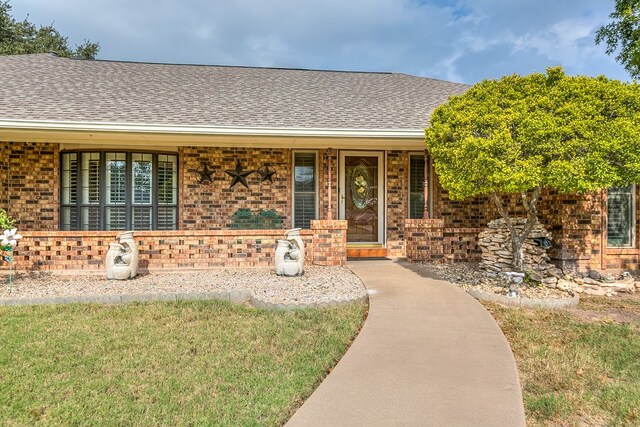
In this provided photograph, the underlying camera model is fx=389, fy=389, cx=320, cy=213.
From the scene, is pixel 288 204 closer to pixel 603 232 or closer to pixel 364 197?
pixel 364 197

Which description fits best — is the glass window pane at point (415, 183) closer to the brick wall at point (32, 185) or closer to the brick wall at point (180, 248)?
the brick wall at point (180, 248)

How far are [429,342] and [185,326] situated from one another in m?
2.55

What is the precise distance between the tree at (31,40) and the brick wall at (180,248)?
18.3 metres

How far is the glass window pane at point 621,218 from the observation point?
7.63 m

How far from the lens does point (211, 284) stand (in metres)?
5.91

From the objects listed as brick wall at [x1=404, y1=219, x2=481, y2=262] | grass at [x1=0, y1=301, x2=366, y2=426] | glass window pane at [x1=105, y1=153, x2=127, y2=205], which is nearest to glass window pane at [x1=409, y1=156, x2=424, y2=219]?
brick wall at [x1=404, y1=219, x2=481, y2=262]

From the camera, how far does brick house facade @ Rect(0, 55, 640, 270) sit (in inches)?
277

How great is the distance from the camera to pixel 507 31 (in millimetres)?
19234

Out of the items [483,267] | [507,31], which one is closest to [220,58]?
[507,31]

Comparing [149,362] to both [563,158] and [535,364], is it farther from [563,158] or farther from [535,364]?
[563,158]

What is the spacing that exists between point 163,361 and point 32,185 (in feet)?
21.6

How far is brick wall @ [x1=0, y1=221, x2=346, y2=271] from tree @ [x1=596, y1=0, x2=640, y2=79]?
8.76 m

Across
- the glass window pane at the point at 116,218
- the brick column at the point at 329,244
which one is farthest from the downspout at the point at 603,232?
the glass window pane at the point at 116,218

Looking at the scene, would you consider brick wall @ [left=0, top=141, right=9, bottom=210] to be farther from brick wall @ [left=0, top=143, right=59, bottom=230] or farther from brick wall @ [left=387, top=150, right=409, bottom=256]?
brick wall @ [left=387, top=150, right=409, bottom=256]
